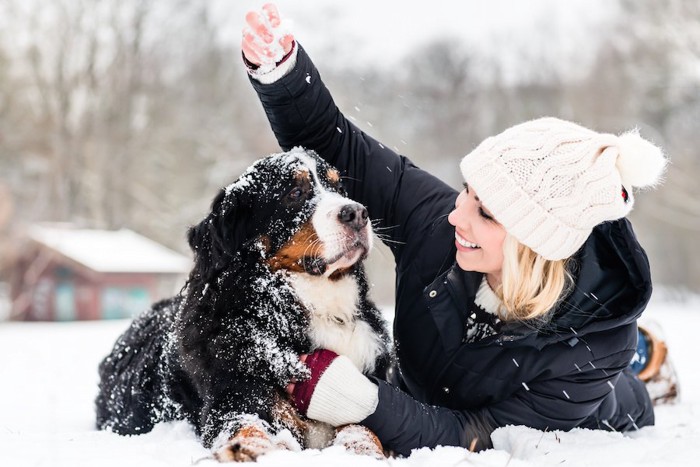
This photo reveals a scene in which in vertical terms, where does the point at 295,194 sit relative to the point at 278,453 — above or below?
above

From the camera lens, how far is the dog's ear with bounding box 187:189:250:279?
108 inches

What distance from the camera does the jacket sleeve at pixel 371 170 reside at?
3.13 m

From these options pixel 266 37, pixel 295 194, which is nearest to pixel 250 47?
pixel 266 37

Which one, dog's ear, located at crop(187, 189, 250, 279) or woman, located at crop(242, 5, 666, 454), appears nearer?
woman, located at crop(242, 5, 666, 454)

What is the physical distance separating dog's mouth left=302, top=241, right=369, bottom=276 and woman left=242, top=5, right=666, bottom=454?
1.19 ft

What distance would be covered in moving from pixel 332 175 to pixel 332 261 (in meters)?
0.49

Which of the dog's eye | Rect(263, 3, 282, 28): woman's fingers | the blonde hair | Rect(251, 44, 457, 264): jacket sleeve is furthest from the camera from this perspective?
Rect(251, 44, 457, 264): jacket sleeve

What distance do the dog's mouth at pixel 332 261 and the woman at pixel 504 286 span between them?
361 millimetres

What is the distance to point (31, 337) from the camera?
1112 centimetres

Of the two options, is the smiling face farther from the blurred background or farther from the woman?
the blurred background

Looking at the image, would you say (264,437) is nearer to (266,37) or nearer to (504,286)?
(504,286)

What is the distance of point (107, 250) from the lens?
1612 centimetres

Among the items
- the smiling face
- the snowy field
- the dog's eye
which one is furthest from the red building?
the smiling face

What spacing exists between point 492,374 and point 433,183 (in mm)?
1120
